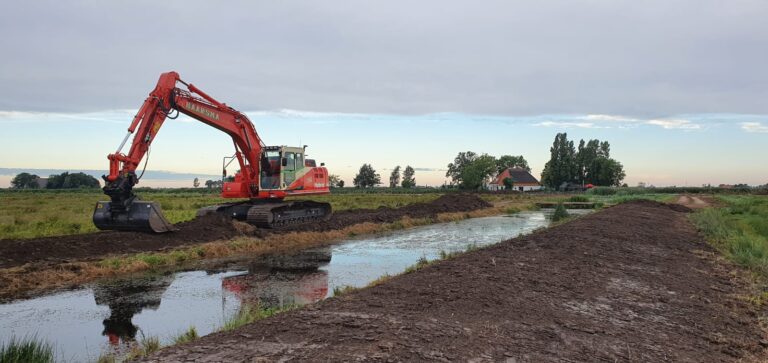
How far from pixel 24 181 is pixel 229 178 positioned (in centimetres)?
15156

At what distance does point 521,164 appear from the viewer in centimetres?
13762

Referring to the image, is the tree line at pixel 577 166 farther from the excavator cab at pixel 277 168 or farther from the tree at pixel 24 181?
the tree at pixel 24 181

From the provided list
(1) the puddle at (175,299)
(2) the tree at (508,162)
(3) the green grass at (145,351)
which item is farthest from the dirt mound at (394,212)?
(2) the tree at (508,162)

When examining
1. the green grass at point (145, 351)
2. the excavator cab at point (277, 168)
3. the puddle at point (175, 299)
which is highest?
the excavator cab at point (277, 168)

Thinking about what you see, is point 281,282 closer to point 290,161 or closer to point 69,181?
point 290,161

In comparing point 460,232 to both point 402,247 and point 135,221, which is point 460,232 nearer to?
point 402,247

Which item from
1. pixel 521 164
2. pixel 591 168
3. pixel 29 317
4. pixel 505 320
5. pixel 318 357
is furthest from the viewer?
pixel 521 164

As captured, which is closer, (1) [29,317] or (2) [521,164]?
(1) [29,317]

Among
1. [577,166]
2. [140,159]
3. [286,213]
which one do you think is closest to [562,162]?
[577,166]

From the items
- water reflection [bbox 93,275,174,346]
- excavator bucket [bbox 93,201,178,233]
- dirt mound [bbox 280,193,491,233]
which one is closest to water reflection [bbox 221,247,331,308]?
water reflection [bbox 93,275,174,346]

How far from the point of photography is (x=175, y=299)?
31.9ft

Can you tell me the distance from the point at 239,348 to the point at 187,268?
8.19m

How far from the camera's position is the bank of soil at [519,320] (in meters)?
5.63

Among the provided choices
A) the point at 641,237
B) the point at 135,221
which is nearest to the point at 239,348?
the point at 135,221
